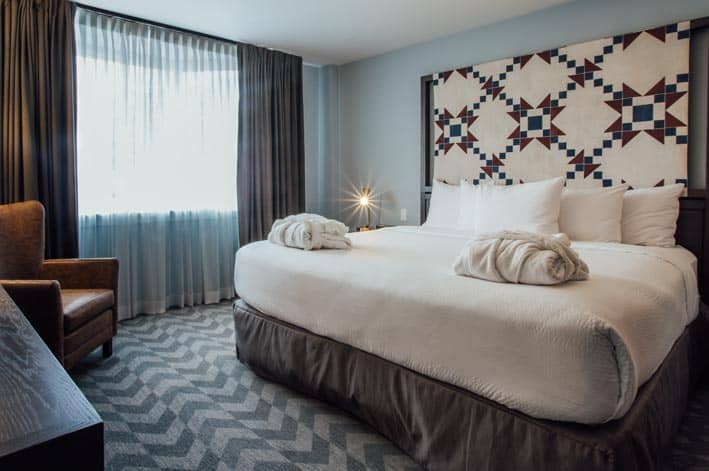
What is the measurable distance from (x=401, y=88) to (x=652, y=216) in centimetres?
256

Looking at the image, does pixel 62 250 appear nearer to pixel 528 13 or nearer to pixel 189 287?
pixel 189 287

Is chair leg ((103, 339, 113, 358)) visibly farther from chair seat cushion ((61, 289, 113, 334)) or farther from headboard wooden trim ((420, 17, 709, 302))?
headboard wooden trim ((420, 17, 709, 302))

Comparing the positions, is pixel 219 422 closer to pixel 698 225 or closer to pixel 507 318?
pixel 507 318

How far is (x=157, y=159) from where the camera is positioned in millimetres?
4062

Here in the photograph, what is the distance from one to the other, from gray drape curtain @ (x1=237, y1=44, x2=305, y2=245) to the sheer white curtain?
12 centimetres

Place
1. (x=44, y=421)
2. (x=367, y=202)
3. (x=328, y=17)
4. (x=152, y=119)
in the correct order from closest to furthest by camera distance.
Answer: (x=44, y=421), (x=328, y=17), (x=152, y=119), (x=367, y=202)

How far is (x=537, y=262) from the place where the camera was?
1.68 m

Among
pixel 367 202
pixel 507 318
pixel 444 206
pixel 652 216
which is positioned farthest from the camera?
pixel 367 202

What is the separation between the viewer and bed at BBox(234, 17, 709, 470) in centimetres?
139

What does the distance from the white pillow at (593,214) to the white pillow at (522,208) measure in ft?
0.29

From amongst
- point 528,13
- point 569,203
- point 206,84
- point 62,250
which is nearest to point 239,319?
point 62,250

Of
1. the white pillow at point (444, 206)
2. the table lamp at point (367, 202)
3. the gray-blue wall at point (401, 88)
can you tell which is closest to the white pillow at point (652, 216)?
the gray-blue wall at point (401, 88)

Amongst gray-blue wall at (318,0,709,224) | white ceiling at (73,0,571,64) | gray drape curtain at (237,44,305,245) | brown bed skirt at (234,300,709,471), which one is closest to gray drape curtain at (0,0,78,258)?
white ceiling at (73,0,571,64)

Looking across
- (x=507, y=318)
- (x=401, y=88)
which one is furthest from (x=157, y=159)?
(x=507, y=318)
